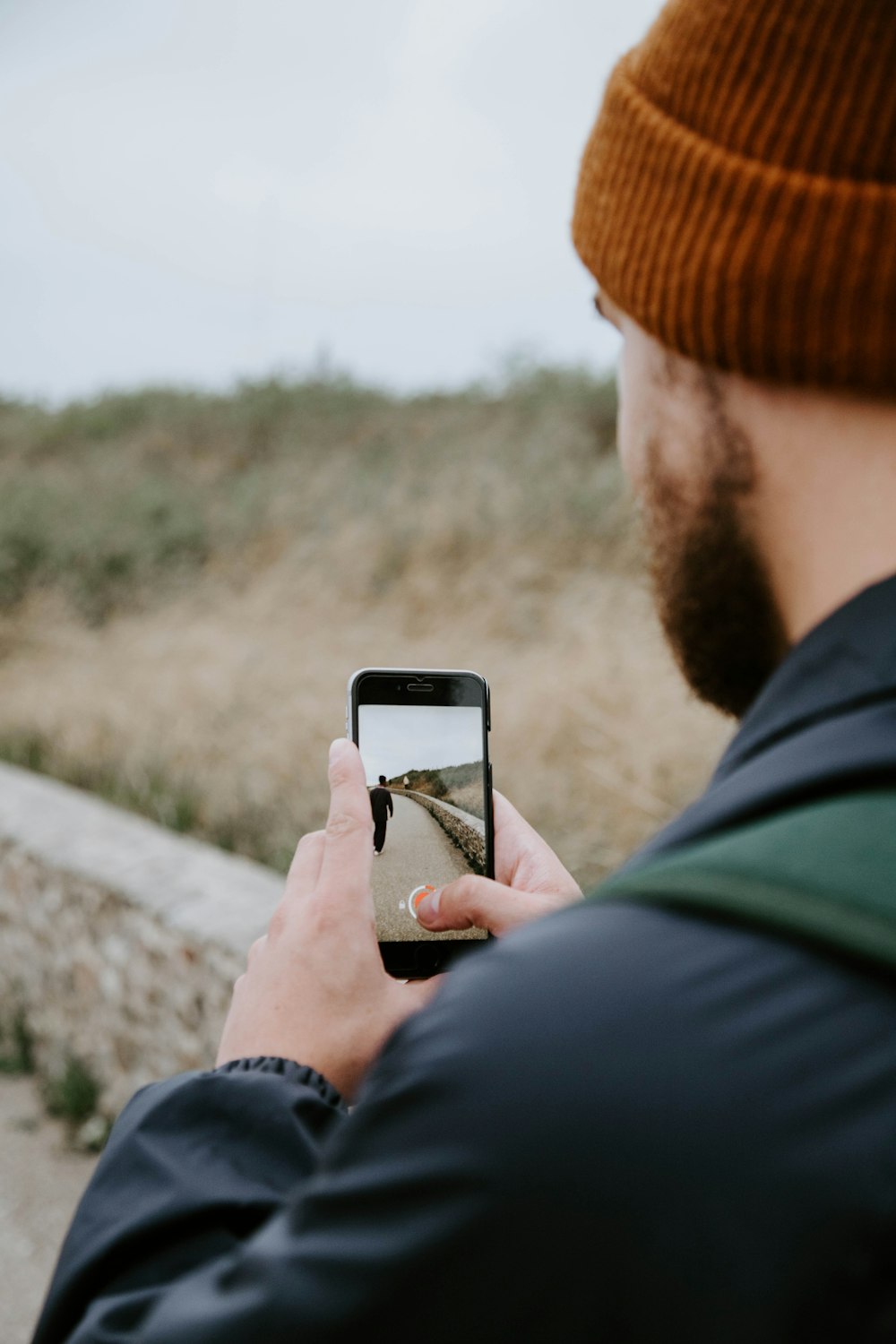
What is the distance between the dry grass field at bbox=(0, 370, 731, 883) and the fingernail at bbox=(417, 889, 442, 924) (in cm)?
37

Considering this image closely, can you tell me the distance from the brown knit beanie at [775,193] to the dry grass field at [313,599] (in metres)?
0.27

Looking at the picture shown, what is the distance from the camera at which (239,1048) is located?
34.6 inches

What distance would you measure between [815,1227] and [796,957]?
4.5 inches

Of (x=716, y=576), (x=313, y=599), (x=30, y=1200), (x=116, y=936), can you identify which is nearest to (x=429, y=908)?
(x=716, y=576)

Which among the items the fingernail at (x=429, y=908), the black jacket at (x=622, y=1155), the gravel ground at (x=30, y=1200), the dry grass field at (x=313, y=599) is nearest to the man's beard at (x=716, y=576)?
the dry grass field at (x=313, y=599)

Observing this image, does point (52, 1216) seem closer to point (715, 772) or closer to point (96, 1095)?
point (96, 1095)

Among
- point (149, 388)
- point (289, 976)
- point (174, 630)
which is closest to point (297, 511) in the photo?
point (174, 630)

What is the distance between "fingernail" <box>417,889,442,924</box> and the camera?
43.7 inches

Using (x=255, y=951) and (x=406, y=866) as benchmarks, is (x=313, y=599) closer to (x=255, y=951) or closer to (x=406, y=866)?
(x=406, y=866)

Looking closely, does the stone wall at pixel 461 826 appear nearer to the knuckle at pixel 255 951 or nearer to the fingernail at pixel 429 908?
the fingernail at pixel 429 908

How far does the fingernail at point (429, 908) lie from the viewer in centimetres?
111

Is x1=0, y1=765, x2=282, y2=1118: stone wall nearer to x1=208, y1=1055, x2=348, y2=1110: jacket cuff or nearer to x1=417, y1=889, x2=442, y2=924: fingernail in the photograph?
x1=417, y1=889, x2=442, y2=924: fingernail

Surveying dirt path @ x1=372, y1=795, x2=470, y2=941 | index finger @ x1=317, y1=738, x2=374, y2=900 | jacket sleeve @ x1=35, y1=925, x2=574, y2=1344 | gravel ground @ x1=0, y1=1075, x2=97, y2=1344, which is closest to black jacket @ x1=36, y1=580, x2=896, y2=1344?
jacket sleeve @ x1=35, y1=925, x2=574, y2=1344

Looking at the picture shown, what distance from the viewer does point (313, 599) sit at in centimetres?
995
